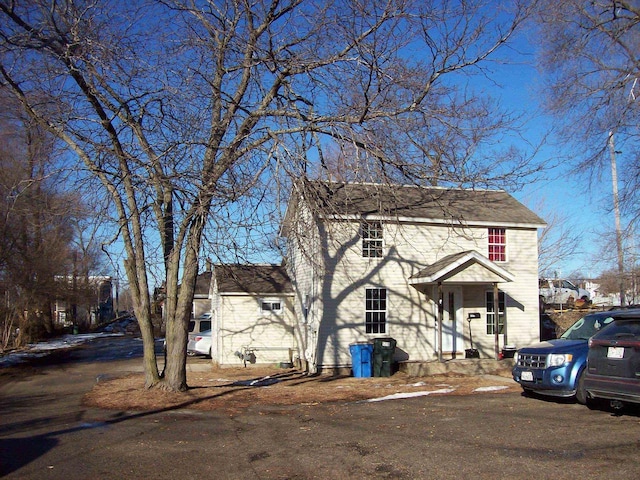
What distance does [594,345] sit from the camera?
32.0 feet

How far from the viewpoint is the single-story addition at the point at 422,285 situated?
19.2m

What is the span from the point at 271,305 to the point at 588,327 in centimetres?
1227

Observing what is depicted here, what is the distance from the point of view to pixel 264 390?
15211 mm

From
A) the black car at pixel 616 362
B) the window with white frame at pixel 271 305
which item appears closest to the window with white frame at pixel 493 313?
the window with white frame at pixel 271 305

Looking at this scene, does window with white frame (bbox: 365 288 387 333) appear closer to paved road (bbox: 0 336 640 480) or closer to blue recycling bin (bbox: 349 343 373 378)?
blue recycling bin (bbox: 349 343 373 378)

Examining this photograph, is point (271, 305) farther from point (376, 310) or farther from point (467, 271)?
point (467, 271)

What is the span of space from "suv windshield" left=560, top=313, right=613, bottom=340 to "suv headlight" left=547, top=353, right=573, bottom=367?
96cm

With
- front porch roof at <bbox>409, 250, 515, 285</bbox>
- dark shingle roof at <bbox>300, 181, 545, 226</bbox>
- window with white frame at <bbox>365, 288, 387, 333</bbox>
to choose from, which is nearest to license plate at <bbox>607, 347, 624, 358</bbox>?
dark shingle roof at <bbox>300, 181, 545, 226</bbox>

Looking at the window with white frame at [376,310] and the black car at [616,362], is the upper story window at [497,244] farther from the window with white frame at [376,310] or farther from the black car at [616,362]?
the black car at [616,362]

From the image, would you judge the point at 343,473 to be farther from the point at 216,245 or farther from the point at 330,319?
the point at 330,319

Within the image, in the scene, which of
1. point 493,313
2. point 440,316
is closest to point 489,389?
point 440,316

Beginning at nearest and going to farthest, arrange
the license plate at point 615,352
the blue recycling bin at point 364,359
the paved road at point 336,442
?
the paved road at point 336,442
the license plate at point 615,352
the blue recycling bin at point 364,359

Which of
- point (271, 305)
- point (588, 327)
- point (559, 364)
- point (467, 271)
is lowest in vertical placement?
point (559, 364)

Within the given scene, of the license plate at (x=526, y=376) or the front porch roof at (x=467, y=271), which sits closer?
the license plate at (x=526, y=376)
